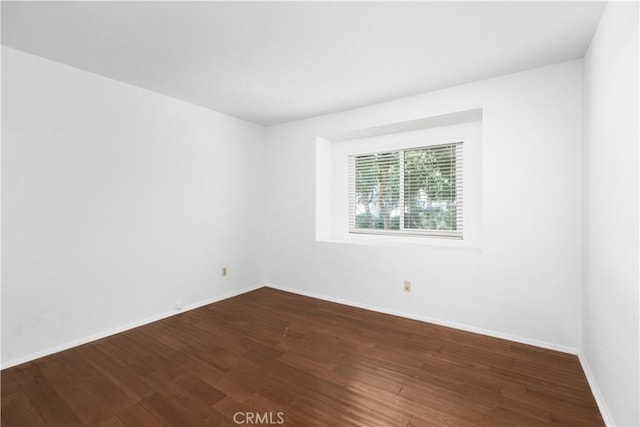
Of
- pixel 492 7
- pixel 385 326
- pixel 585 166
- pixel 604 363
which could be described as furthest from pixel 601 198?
pixel 385 326

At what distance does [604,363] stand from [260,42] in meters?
3.19

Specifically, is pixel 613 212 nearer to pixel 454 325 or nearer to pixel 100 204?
pixel 454 325

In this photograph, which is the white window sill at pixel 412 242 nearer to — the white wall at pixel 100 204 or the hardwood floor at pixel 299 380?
the hardwood floor at pixel 299 380

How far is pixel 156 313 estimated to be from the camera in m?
3.32

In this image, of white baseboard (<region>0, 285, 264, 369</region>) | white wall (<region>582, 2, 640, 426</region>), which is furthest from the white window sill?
white baseboard (<region>0, 285, 264, 369</region>)

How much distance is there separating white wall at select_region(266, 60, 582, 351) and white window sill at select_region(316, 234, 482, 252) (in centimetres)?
14

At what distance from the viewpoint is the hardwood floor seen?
178 cm

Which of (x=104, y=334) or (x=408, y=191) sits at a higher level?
(x=408, y=191)

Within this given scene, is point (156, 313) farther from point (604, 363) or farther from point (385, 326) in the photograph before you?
point (604, 363)

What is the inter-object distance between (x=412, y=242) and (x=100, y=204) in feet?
11.4

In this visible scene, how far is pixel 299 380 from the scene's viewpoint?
7.04ft

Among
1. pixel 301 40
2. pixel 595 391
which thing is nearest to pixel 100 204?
pixel 301 40

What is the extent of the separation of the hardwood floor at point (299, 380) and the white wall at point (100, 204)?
369mm

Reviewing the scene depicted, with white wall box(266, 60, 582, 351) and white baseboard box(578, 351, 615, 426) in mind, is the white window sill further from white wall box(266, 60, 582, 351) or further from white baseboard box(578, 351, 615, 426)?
white baseboard box(578, 351, 615, 426)
